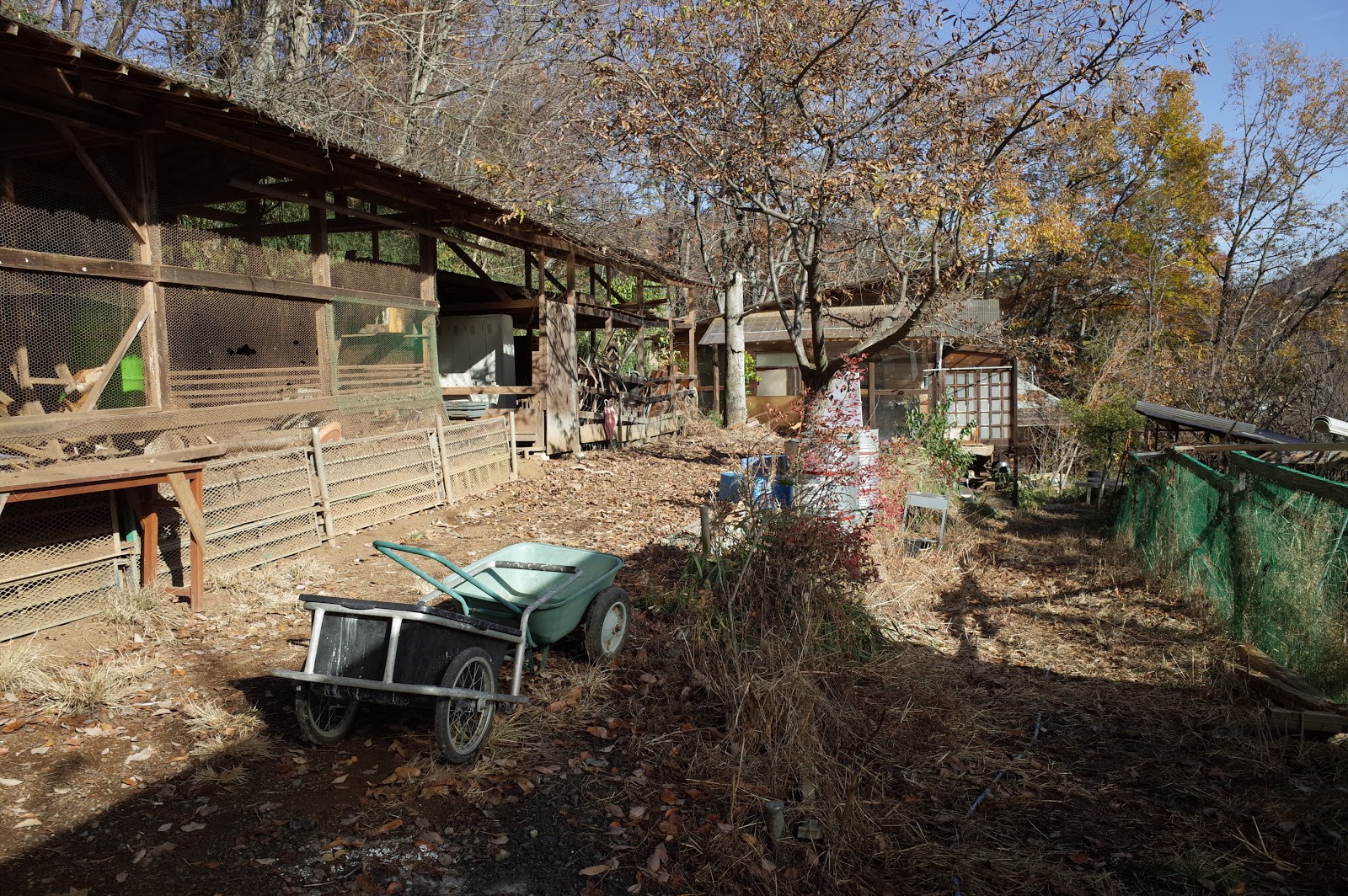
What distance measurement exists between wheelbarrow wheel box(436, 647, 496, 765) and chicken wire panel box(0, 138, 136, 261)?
14.9 ft

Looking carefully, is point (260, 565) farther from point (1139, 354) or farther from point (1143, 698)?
point (1139, 354)

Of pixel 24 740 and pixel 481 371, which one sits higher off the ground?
pixel 481 371

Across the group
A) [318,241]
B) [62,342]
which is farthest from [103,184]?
[318,241]

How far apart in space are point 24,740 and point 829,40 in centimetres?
1167

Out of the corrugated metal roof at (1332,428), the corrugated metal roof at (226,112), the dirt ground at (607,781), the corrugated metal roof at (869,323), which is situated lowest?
the dirt ground at (607,781)

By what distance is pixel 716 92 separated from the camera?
12266mm

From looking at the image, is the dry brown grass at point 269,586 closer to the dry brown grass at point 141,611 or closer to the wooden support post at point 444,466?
the dry brown grass at point 141,611

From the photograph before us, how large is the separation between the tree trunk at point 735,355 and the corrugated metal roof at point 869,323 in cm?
57

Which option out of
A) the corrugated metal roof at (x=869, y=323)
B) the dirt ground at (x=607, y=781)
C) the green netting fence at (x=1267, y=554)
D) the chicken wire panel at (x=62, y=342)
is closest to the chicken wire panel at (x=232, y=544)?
the dirt ground at (x=607, y=781)

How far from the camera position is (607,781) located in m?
4.42

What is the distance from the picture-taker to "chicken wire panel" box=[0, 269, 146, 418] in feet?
19.9

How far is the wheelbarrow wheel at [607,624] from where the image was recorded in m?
5.62

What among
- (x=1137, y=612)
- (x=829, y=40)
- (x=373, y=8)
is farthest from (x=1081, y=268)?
(x=1137, y=612)

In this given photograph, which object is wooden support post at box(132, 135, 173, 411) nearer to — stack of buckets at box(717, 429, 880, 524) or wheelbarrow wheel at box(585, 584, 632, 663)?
wheelbarrow wheel at box(585, 584, 632, 663)
